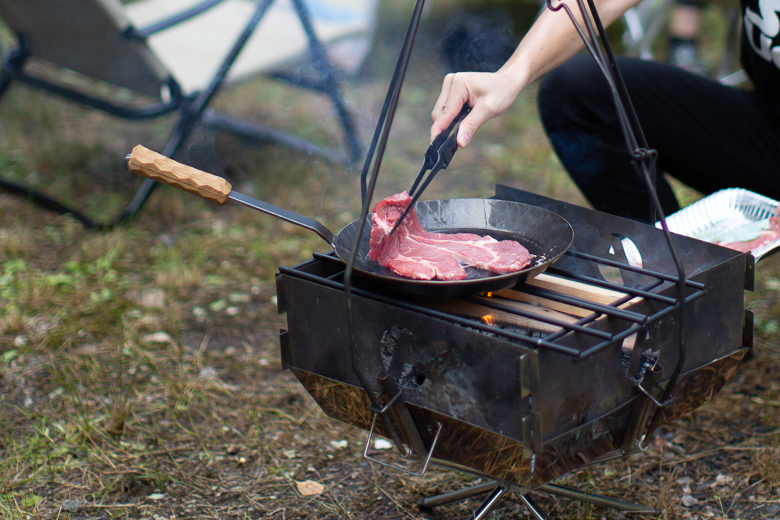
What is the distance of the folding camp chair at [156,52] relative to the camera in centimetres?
338

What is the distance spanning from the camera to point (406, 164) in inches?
177

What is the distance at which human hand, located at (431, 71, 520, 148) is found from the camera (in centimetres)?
169

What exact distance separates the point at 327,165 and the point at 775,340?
2.71m

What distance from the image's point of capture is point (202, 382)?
97.8 inches

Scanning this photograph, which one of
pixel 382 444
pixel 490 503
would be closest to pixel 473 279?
pixel 490 503

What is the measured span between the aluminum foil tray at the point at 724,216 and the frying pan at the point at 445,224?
18.6 inches

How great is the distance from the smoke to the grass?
1.70m

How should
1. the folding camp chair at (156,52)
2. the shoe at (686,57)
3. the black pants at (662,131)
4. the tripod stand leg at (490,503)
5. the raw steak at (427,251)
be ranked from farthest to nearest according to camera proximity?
the shoe at (686,57) → the folding camp chair at (156,52) → the black pants at (662,131) → the tripod stand leg at (490,503) → the raw steak at (427,251)

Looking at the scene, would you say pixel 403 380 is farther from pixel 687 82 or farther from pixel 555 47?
pixel 687 82

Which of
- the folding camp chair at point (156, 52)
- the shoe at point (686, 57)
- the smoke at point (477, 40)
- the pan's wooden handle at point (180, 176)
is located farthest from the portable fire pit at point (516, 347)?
the shoe at point (686, 57)

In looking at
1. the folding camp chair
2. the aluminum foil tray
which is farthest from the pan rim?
the folding camp chair

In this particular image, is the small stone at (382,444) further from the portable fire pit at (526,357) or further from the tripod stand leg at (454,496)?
the portable fire pit at (526,357)

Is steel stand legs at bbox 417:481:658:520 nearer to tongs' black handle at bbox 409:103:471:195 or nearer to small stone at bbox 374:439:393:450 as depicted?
small stone at bbox 374:439:393:450

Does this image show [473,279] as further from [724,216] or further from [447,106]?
[724,216]
